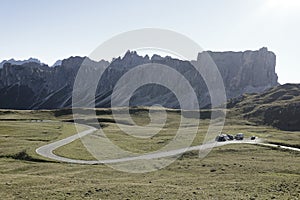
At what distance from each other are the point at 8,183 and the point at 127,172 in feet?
69.0

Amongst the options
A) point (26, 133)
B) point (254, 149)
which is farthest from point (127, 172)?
point (26, 133)

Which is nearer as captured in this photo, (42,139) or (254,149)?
(254,149)

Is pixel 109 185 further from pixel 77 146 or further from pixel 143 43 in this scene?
pixel 77 146

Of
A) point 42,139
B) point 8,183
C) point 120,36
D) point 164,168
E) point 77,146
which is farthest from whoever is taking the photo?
point 42,139

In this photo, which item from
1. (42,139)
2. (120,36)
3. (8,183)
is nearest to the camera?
(8,183)

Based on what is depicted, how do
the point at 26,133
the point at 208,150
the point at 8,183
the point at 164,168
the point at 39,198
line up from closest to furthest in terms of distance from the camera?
the point at 39,198 → the point at 8,183 → the point at 164,168 → the point at 208,150 → the point at 26,133

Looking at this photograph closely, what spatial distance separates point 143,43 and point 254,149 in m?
40.5

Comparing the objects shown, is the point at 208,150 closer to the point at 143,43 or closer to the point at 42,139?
the point at 143,43

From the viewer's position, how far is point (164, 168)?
6294 cm

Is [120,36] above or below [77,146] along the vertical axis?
above

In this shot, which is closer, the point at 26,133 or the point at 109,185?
the point at 109,185

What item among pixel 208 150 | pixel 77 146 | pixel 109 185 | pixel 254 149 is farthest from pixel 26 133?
pixel 109 185

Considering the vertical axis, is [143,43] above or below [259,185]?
above

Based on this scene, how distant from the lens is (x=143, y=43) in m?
65.0
